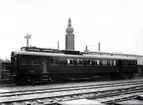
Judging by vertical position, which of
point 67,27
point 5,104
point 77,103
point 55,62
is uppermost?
point 67,27

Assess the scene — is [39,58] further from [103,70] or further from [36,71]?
[103,70]

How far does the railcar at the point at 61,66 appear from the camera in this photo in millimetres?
17969

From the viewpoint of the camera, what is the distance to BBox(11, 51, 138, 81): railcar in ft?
59.0

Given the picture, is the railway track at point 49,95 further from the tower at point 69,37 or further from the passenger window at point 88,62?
the tower at point 69,37

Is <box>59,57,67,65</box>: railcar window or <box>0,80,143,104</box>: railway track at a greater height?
<box>59,57,67,65</box>: railcar window

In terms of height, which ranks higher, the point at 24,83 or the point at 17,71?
the point at 17,71

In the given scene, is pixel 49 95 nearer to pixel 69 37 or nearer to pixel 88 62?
pixel 88 62

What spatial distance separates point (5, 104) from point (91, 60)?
1516 cm

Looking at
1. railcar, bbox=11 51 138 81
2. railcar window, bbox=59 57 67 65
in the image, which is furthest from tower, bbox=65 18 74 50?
railcar window, bbox=59 57 67 65

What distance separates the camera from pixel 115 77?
26672mm

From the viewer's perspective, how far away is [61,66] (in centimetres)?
2028

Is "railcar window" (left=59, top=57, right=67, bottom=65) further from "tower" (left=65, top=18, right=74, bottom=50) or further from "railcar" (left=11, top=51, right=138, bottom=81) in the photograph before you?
"tower" (left=65, top=18, right=74, bottom=50)

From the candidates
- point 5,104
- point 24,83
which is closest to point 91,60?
point 24,83

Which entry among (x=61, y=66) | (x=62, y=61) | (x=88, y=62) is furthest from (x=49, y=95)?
(x=88, y=62)
